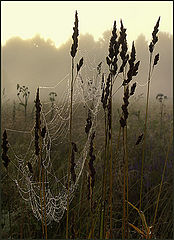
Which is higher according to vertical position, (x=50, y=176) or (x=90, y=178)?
(x=90, y=178)

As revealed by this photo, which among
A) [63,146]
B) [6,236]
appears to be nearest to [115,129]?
[63,146]

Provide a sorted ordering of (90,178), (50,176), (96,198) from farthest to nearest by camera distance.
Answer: (50,176), (96,198), (90,178)

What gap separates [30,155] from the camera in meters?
3.19

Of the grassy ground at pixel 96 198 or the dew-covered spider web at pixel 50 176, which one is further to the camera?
the dew-covered spider web at pixel 50 176

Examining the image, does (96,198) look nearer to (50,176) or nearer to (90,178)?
(50,176)

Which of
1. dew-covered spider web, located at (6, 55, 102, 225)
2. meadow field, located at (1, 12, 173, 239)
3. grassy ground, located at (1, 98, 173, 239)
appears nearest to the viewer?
meadow field, located at (1, 12, 173, 239)

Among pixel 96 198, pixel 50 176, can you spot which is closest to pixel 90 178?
pixel 96 198

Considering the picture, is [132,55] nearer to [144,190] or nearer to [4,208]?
[4,208]

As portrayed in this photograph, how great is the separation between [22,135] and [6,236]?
2.53m

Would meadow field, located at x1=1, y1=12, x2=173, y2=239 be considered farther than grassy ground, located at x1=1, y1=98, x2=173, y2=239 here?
No

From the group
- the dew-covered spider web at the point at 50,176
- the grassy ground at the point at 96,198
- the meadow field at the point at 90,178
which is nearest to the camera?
the meadow field at the point at 90,178

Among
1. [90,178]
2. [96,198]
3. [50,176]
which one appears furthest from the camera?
[50,176]

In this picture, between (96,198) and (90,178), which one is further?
(96,198)

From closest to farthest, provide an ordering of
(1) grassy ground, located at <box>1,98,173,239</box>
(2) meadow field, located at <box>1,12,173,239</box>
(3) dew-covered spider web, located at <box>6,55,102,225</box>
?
(2) meadow field, located at <box>1,12,173,239</box>
(1) grassy ground, located at <box>1,98,173,239</box>
(3) dew-covered spider web, located at <box>6,55,102,225</box>
